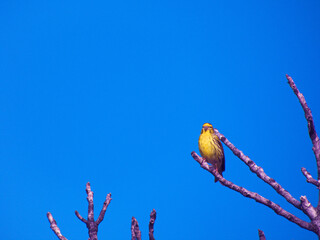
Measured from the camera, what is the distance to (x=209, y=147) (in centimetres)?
652

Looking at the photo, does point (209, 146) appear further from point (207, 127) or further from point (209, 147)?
point (207, 127)

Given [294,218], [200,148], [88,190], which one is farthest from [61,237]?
[200,148]

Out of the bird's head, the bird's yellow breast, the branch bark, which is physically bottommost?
the branch bark

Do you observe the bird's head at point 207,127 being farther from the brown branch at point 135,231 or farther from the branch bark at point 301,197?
the branch bark at point 301,197

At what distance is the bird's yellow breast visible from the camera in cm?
652

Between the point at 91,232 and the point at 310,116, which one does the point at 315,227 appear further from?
the point at 91,232

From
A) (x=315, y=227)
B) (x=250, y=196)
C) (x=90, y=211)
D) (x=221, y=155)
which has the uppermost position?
(x=221, y=155)

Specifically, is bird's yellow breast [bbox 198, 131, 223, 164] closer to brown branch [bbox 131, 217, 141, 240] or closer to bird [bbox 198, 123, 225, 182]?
bird [bbox 198, 123, 225, 182]

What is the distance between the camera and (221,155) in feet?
21.9

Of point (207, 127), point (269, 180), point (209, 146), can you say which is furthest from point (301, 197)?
point (207, 127)

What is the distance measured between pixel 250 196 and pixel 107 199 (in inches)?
62.4

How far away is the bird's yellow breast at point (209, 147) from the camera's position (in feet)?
21.4

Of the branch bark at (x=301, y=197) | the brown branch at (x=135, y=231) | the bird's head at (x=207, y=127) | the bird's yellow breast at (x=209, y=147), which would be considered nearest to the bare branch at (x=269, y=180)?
the branch bark at (x=301, y=197)

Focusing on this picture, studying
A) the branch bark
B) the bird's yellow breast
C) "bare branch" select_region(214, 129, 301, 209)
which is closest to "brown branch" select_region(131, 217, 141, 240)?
the branch bark
